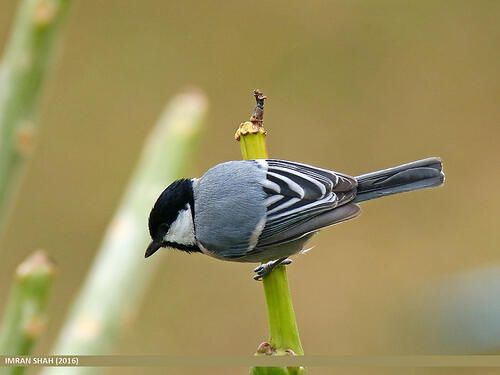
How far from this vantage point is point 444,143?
3381 millimetres

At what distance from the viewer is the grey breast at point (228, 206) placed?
42.1 inches

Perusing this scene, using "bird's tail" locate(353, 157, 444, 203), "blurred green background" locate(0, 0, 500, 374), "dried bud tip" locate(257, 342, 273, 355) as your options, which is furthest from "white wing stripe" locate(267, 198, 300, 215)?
"blurred green background" locate(0, 0, 500, 374)

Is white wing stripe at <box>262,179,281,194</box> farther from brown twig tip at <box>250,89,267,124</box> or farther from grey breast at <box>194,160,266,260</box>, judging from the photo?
brown twig tip at <box>250,89,267,124</box>

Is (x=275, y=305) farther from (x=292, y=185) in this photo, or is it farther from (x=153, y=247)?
(x=292, y=185)

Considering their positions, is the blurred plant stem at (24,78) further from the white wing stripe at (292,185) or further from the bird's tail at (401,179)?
the bird's tail at (401,179)

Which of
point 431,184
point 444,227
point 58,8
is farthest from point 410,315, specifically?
point 58,8

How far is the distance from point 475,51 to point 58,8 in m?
3.12

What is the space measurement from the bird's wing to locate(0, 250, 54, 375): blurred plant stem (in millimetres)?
521

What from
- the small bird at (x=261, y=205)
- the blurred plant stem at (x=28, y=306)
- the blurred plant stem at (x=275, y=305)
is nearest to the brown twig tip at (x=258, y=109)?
the blurred plant stem at (x=275, y=305)

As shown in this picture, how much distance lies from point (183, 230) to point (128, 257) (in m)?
0.24

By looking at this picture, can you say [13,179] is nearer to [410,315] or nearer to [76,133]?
A: [410,315]

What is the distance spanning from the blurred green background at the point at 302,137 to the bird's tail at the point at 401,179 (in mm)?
1510

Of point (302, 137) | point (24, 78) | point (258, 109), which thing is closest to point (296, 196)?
point (258, 109)

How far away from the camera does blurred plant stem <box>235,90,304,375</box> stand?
1.99ft
